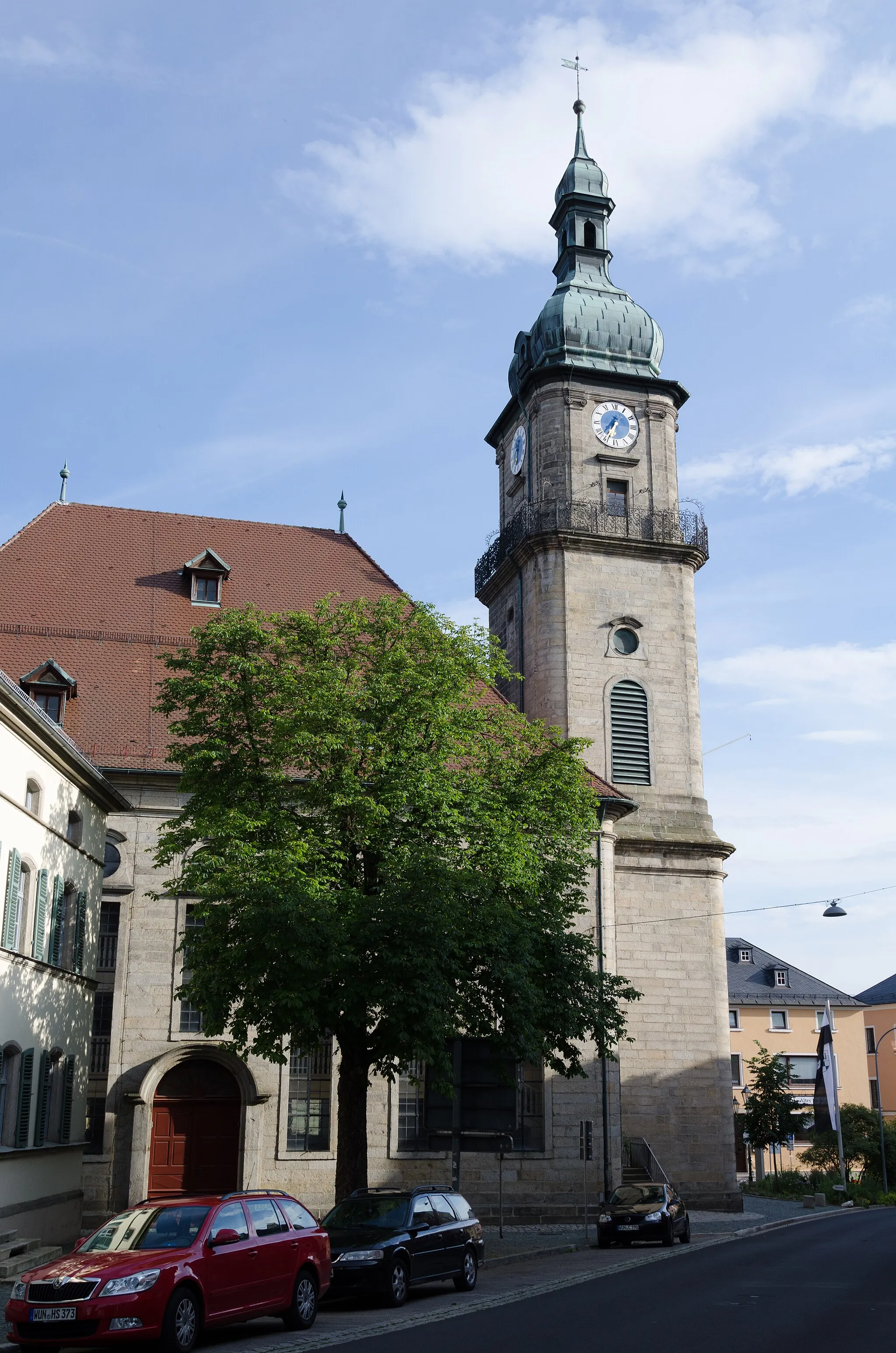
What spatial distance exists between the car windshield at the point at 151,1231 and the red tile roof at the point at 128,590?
15.8 m

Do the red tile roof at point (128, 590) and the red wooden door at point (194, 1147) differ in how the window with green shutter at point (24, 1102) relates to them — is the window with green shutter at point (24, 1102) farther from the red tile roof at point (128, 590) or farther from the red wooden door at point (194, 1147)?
the red tile roof at point (128, 590)

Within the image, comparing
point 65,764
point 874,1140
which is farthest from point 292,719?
point 874,1140

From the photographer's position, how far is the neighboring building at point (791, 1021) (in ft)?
246

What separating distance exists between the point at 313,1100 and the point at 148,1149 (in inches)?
140

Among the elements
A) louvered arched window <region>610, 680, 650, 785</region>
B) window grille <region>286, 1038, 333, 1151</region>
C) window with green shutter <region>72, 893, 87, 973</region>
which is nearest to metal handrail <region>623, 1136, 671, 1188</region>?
window grille <region>286, 1038, 333, 1151</region>

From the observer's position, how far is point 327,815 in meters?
21.5

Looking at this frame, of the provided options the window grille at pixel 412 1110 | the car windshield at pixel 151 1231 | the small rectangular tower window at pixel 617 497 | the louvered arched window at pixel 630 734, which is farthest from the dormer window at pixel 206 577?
the car windshield at pixel 151 1231

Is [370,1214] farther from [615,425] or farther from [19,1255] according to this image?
[615,425]

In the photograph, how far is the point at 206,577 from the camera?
33.1 m

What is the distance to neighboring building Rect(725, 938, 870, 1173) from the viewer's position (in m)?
75.1

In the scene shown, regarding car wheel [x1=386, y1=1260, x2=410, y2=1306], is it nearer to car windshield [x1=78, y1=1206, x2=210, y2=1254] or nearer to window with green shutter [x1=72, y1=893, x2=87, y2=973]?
car windshield [x1=78, y1=1206, x2=210, y2=1254]

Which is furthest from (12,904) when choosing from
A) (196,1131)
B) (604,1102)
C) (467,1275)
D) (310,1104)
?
(604,1102)

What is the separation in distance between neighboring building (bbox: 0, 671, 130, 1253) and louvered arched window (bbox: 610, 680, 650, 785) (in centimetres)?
1372

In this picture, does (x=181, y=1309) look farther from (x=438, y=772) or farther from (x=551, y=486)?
(x=551, y=486)
